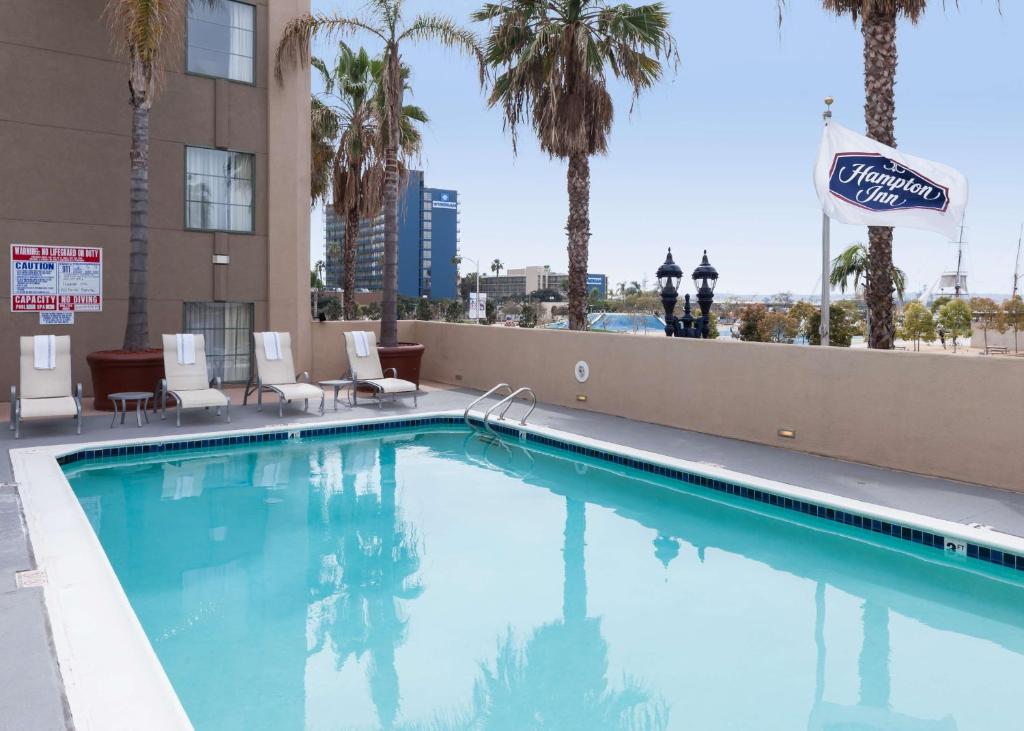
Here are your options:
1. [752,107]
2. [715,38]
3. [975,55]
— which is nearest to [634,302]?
[752,107]

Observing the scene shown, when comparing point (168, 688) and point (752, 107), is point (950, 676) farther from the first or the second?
point (752, 107)

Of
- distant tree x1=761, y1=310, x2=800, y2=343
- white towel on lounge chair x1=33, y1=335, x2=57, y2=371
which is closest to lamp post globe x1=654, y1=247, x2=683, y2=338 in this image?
white towel on lounge chair x1=33, y1=335, x2=57, y2=371

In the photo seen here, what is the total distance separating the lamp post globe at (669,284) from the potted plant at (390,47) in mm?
4553

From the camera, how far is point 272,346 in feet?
39.0

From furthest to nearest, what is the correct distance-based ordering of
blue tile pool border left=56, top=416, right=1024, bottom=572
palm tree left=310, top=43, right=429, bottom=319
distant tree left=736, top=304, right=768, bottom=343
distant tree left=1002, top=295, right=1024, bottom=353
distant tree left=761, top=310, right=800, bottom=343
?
distant tree left=1002, top=295, right=1024, bottom=353 < distant tree left=761, top=310, right=800, bottom=343 < distant tree left=736, top=304, right=768, bottom=343 < palm tree left=310, top=43, right=429, bottom=319 < blue tile pool border left=56, top=416, right=1024, bottom=572

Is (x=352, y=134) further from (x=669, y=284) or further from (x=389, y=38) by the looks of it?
(x=669, y=284)

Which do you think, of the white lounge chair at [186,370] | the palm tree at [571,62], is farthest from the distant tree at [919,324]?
the white lounge chair at [186,370]

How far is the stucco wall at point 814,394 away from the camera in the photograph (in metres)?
7.35

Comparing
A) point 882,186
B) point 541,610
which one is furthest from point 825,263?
point 541,610

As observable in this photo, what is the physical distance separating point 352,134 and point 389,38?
767cm

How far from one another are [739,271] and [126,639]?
309 feet

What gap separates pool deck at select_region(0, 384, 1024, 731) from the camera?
138 inches

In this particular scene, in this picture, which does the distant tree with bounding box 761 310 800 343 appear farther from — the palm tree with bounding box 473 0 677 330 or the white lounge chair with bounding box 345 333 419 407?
the white lounge chair with bounding box 345 333 419 407

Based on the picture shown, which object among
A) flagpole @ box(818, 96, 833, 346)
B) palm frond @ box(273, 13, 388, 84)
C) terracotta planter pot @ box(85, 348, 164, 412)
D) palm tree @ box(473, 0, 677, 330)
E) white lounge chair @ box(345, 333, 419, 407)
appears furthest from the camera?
palm tree @ box(473, 0, 677, 330)
